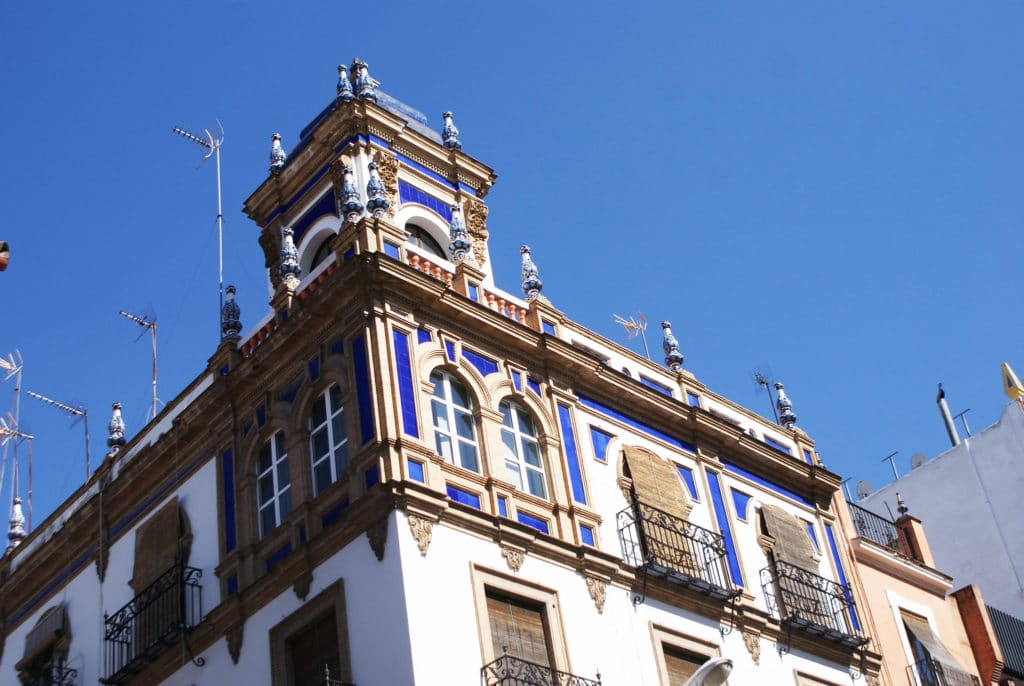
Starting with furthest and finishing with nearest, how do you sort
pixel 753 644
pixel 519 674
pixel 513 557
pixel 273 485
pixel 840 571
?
1. pixel 840 571
2. pixel 753 644
3. pixel 273 485
4. pixel 513 557
5. pixel 519 674

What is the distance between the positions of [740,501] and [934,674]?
18.8ft

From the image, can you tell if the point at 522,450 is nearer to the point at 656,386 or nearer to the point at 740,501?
the point at 656,386

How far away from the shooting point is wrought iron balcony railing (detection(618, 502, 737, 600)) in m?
26.4

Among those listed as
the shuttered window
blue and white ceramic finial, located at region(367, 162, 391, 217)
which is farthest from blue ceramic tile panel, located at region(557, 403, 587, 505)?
blue and white ceramic finial, located at region(367, 162, 391, 217)

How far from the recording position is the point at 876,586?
3200 centimetres

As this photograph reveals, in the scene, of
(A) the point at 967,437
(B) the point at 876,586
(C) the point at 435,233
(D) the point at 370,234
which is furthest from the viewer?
(A) the point at 967,437

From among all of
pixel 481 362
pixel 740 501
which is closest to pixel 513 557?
pixel 481 362

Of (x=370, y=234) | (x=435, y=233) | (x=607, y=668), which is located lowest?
(x=607, y=668)

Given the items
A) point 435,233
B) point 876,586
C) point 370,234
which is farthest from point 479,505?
point 876,586

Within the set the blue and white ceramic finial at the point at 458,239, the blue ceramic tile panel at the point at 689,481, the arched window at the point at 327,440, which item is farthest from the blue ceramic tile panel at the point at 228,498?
the blue ceramic tile panel at the point at 689,481

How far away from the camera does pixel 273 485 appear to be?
84.7 ft

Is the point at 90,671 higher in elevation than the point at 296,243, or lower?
lower

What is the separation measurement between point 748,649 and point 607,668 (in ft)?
13.4

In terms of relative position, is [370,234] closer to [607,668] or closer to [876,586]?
[607,668]
